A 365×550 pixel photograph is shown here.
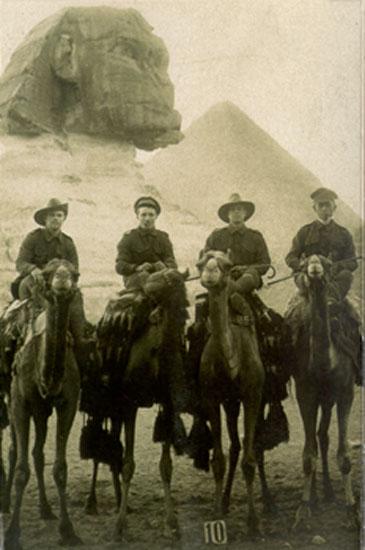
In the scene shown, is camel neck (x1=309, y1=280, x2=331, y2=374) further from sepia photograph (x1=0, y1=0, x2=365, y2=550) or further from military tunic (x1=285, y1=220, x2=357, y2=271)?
military tunic (x1=285, y1=220, x2=357, y2=271)

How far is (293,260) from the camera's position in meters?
7.62

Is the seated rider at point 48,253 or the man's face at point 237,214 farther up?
the man's face at point 237,214

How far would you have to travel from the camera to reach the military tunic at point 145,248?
7.41m

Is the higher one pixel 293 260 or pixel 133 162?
pixel 133 162

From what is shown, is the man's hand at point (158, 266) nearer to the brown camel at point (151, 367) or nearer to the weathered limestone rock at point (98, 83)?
the brown camel at point (151, 367)

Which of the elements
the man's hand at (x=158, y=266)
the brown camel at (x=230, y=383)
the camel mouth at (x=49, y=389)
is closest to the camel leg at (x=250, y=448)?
the brown camel at (x=230, y=383)

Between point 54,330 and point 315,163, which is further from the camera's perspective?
point 315,163

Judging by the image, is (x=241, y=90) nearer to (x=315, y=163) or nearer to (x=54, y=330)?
(x=315, y=163)

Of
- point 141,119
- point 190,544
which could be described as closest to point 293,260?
point 141,119

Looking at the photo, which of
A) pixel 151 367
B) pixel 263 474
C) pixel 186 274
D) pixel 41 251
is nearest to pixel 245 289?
pixel 186 274

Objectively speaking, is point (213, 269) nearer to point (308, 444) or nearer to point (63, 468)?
point (308, 444)

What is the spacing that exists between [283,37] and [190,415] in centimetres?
288

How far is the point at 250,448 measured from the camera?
7387 mm

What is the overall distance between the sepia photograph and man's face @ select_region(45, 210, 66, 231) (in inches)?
0.4
